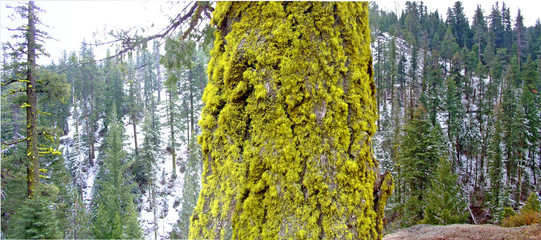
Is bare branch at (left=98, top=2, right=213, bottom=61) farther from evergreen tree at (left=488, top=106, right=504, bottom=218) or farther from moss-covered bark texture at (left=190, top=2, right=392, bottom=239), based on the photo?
evergreen tree at (left=488, top=106, right=504, bottom=218)

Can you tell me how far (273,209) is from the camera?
1.75m

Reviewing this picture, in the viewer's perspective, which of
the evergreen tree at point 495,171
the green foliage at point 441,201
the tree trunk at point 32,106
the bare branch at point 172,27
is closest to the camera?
the bare branch at point 172,27

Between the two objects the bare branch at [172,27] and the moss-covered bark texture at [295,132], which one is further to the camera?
the bare branch at [172,27]

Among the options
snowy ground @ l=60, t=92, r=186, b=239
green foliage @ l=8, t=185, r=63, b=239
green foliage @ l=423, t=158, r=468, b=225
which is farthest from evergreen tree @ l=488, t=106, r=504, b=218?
green foliage @ l=8, t=185, r=63, b=239

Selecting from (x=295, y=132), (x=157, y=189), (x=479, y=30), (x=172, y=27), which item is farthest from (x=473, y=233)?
(x=479, y=30)

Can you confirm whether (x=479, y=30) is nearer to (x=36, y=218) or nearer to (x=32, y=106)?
(x=32, y=106)

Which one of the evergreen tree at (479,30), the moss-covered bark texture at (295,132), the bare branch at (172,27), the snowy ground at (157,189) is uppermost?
the evergreen tree at (479,30)

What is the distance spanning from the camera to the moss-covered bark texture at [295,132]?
5.59ft

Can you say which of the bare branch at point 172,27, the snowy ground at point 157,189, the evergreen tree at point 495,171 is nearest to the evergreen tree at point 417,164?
the evergreen tree at point 495,171

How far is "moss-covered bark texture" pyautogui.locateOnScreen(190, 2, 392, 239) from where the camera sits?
1705mm

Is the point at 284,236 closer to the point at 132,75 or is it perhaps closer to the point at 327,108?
the point at 327,108

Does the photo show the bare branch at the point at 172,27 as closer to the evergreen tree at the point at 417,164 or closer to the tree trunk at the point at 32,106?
the tree trunk at the point at 32,106

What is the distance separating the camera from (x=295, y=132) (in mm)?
1794

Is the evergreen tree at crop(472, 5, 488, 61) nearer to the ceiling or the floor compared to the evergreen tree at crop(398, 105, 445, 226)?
nearer to the ceiling
